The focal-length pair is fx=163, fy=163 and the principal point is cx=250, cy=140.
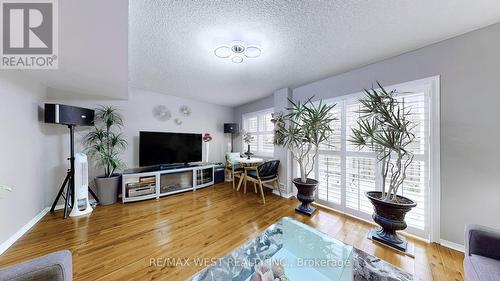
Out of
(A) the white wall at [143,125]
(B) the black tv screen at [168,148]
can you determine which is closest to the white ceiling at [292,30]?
(A) the white wall at [143,125]

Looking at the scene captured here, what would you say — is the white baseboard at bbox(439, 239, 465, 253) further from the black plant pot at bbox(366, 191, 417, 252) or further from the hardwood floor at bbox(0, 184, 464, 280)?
the black plant pot at bbox(366, 191, 417, 252)

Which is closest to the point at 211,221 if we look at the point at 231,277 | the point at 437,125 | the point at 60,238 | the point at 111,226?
the point at 231,277

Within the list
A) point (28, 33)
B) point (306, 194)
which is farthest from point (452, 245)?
point (28, 33)

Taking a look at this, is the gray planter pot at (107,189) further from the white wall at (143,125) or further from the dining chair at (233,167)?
the dining chair at (233,167)

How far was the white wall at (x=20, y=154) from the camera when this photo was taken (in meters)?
1.65

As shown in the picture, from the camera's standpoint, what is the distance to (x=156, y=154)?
3.34 metres

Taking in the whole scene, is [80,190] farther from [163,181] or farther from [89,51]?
[89,51]

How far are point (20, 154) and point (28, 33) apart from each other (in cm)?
150

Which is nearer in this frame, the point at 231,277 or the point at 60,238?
the point at 231,277

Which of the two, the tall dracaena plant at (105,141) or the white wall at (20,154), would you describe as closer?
the white wall at (20,154)

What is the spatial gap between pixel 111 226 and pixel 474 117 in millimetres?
4238

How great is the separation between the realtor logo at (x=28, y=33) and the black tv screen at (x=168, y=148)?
173 centimetres

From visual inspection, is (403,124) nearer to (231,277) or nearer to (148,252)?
(231,277)

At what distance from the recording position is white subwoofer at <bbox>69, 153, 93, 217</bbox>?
2363 millimetres
